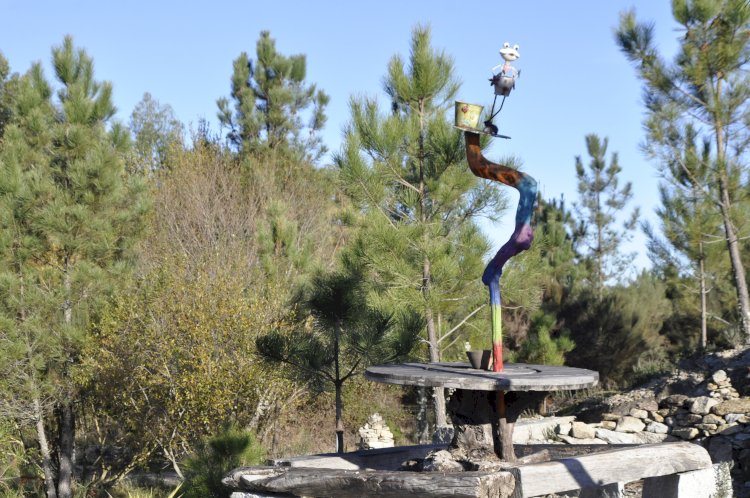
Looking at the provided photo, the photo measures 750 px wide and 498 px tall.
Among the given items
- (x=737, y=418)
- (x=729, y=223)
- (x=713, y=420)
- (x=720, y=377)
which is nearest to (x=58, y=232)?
(x=713, y=420)

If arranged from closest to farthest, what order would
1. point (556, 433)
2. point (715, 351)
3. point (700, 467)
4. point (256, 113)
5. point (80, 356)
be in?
point (700, 467), point (556, 433), point (80, 356), point (715, 351), point (256, 113)

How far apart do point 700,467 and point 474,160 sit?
2719mm

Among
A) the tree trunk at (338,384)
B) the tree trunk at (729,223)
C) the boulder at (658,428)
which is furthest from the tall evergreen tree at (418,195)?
the tree trunk at (729,223)

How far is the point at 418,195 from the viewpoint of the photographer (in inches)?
366

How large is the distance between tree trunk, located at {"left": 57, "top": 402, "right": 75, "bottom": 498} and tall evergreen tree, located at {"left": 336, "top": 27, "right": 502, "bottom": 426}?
15.1 ft

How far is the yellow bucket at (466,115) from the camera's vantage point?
236 inches

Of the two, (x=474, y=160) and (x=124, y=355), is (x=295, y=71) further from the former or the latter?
(x=474, y=160)

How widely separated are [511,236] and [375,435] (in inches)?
299

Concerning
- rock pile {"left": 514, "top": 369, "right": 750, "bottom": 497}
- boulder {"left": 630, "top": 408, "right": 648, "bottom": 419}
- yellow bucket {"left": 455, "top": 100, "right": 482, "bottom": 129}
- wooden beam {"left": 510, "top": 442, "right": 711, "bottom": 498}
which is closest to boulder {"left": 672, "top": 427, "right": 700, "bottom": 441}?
rock pile {"left": 514, "top": 369, "right": 750, "bottom": 497}

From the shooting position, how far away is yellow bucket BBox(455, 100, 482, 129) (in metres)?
6.00

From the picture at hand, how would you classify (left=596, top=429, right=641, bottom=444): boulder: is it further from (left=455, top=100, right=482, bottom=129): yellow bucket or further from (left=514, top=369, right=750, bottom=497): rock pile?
(left=455, top=100, right=482, bottom=129): yellow bucket

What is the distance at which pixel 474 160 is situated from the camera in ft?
20.0

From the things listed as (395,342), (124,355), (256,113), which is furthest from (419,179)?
(256,113)

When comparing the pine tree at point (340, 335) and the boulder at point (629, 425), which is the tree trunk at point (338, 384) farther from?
the boulder at point (629, 425)
